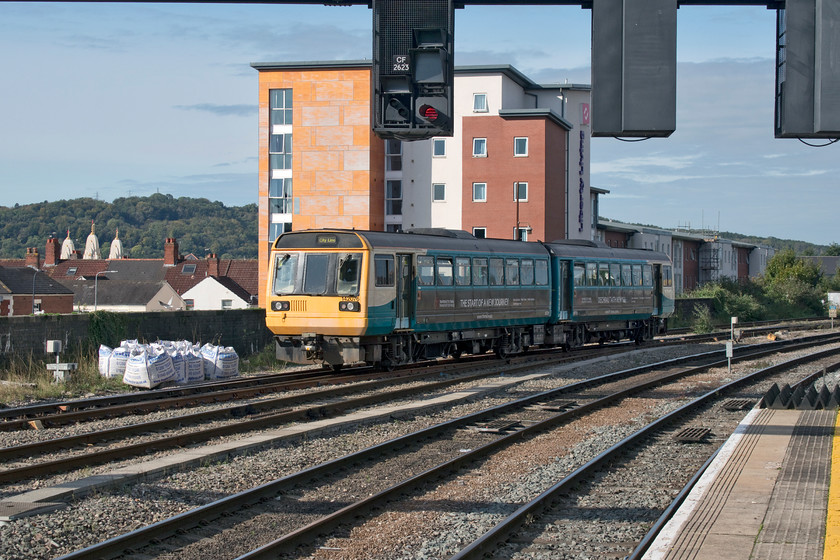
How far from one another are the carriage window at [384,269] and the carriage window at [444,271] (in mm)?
1895

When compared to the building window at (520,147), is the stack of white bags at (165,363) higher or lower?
lower

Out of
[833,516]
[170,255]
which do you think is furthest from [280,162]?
[170,255]

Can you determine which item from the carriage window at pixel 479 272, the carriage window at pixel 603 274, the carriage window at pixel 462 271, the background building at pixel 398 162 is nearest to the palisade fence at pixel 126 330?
the carriage window at pixel 462 271

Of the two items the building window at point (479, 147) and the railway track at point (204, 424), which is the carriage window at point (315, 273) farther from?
the building window at point (479, 147)

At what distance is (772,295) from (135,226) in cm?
14824

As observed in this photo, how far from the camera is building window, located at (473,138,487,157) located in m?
54.1

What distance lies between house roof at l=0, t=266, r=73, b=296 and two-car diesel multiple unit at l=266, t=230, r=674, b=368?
40555mm

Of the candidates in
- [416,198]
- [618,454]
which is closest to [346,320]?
[618,454]

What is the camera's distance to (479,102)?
2137 inches

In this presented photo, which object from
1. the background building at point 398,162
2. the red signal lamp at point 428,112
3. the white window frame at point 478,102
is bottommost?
the red signal lamp at point 428,112

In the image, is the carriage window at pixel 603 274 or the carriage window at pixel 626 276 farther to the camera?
the carriage window at pixel 626 276

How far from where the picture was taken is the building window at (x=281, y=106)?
5147 cm

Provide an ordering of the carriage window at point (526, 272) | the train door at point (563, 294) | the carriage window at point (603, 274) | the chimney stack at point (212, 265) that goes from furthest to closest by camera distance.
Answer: the chimney stack at point (212, 265) → the carriage window at point (603, 274) → the train door at point (563, 294) → the carriage window at point (526, 272)

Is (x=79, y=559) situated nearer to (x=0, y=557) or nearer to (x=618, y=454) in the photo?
(x=0, y=557)
